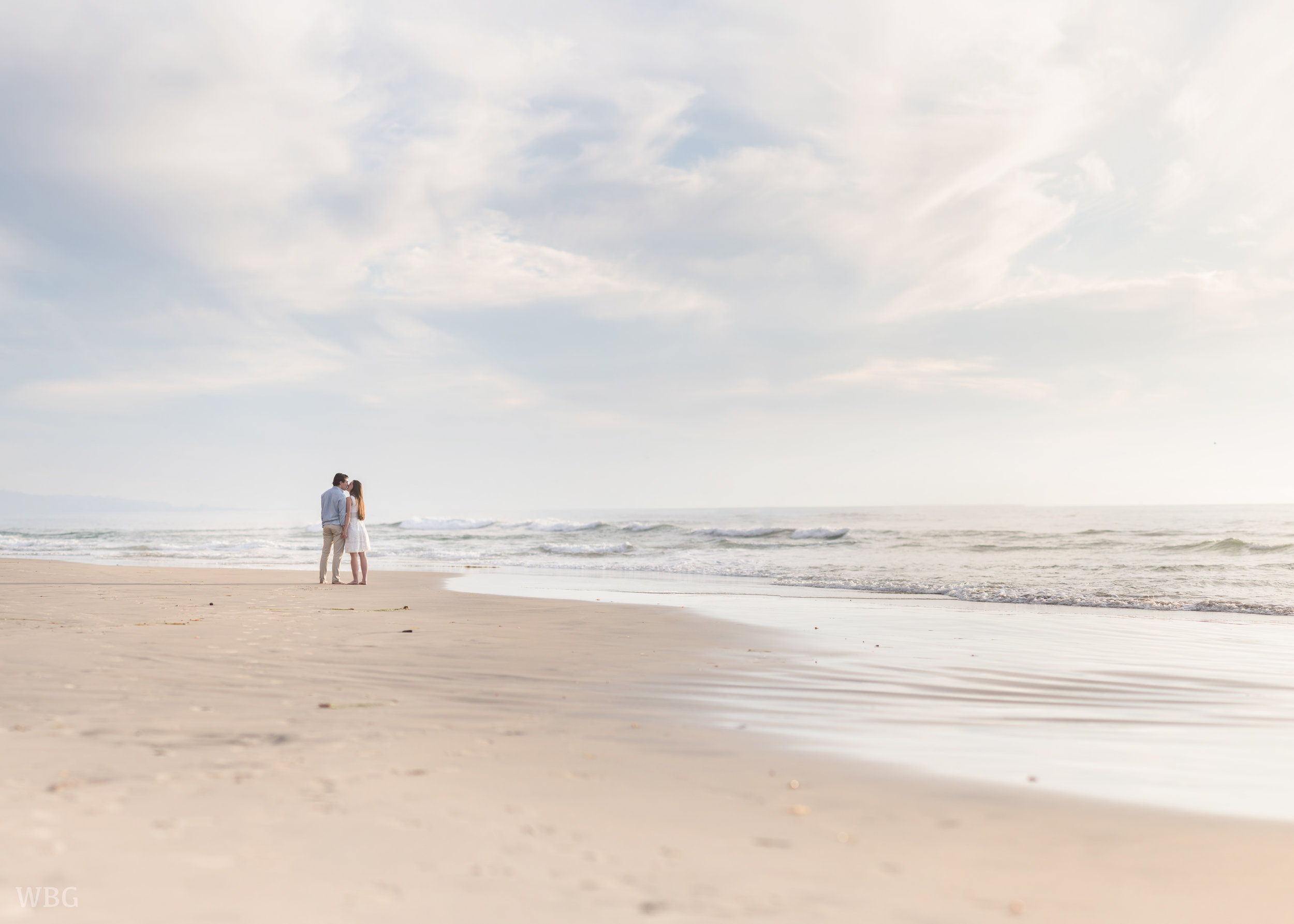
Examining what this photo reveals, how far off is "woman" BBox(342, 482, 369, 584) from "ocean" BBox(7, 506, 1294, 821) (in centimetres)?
78

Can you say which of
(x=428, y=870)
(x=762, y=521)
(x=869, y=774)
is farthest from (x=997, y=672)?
(x=762, y=521)

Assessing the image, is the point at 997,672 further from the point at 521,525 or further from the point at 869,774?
the point at 521,525

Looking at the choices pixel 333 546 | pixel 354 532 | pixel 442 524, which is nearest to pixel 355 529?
pixel 354 532

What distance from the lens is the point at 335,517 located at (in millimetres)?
14242

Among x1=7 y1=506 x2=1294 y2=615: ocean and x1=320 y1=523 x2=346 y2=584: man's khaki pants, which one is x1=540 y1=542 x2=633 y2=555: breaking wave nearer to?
x1=7 y1=506 x2=1294 y2=615: ocean

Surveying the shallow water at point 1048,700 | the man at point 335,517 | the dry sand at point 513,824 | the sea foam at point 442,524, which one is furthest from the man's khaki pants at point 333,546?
the sea foam at point 442,524

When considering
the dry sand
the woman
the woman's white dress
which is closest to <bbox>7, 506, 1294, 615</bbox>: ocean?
the woman

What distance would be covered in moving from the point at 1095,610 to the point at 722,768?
1020cm

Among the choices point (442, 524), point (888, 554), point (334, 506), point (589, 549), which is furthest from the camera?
point (442, 524)

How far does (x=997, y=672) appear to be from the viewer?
19.5 feet

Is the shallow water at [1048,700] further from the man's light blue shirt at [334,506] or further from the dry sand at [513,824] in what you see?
the man's light blue shirt at [334,506]

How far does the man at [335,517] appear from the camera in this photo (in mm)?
14172

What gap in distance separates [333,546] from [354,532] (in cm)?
82

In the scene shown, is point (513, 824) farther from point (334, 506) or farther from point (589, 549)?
point (589, 549)
